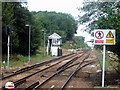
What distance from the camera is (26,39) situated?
117ft

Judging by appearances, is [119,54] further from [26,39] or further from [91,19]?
[26,39]

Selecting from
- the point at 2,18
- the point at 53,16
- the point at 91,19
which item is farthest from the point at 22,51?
the point at 53,16

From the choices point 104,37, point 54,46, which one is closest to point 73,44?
point 54,46

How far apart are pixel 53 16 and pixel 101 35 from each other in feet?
308

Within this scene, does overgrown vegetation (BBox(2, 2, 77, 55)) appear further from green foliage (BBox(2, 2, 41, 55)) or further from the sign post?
the sign post

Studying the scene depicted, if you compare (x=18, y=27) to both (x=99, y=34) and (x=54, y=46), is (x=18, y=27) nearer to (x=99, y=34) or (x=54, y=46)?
(x=54, y=46)

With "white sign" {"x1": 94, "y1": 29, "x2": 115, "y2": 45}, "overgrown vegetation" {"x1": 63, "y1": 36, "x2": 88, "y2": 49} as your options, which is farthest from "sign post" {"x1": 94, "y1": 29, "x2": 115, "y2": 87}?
"overgrown vegetation" {"x1": 63, "y1": 36, "x2": 88, "y2": 49}

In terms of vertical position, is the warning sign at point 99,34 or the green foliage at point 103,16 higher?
the green foliage at point 103,16

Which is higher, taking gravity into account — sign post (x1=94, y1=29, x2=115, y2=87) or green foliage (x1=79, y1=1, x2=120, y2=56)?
green foliage (x1=79, y1=1, x2=120, y2=56)

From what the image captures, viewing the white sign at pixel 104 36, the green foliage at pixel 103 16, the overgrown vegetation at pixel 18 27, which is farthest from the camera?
the overgrown vegetation at pixel 18 27

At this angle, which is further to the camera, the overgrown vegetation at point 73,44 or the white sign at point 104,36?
the overgrown vegetation at point 73,44

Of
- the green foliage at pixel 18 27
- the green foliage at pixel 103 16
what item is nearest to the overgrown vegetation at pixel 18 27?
the green foliage at pixel 18 27

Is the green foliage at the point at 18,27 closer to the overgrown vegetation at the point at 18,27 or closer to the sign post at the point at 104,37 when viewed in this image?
the overgrown vegetation at the point at 18,27

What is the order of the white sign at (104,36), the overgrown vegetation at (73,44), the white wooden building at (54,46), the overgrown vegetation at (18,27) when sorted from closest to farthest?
the white sign at (104,36), the overgrown vegetation at (18,27), the white wooden building at (54,46), the overgrown vegetation at (73,44)
